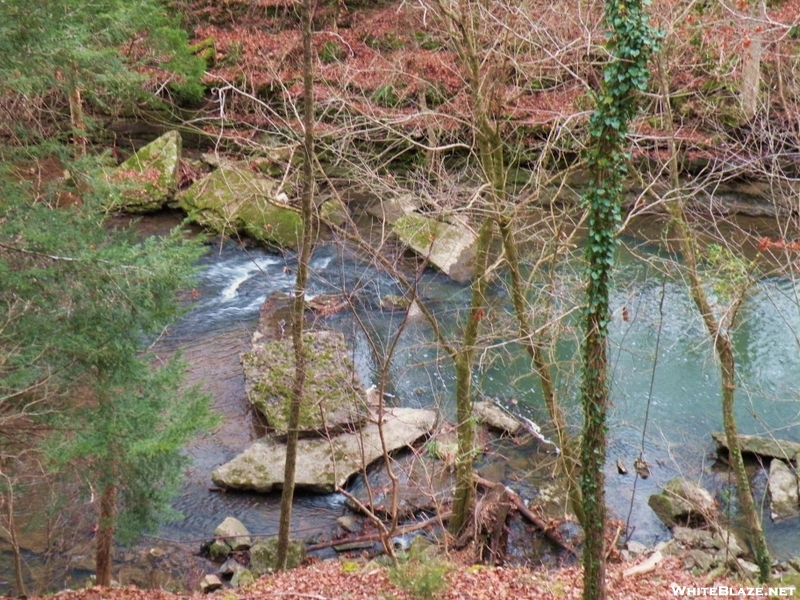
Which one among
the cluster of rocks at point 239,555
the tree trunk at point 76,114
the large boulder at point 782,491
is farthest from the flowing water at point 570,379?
the tree trunk at point 76,114

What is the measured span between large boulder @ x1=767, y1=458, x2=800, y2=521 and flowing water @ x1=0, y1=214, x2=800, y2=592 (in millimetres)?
162

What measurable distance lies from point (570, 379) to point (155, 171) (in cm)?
1137

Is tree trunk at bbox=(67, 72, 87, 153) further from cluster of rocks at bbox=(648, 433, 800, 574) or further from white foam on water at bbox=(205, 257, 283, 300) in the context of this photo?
cluster of rocks at bbox=(648, 433, 800, 574)

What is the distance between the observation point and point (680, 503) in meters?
9.23

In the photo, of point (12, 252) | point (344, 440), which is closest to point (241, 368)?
point (344, 440)

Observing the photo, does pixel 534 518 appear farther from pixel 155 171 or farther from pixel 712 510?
pixel 155 171

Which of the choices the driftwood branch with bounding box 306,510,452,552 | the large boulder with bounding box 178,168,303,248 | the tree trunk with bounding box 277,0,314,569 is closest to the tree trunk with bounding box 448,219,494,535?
the driftwood branch with bounding box 306,510,452,552

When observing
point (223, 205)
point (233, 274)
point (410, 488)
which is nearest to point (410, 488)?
point (410, 488)

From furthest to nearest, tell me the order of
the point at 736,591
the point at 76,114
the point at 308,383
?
the point at 76,114 → the point at 308,383 → the point at 736,591

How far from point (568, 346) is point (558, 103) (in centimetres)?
435

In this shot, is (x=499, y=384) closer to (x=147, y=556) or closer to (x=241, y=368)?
(x=241, y=368)

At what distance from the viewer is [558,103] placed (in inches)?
385

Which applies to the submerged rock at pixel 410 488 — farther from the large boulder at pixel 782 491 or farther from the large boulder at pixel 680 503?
the large boulder at pixel 782 491

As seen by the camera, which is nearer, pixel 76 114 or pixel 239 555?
pixel 239 555
